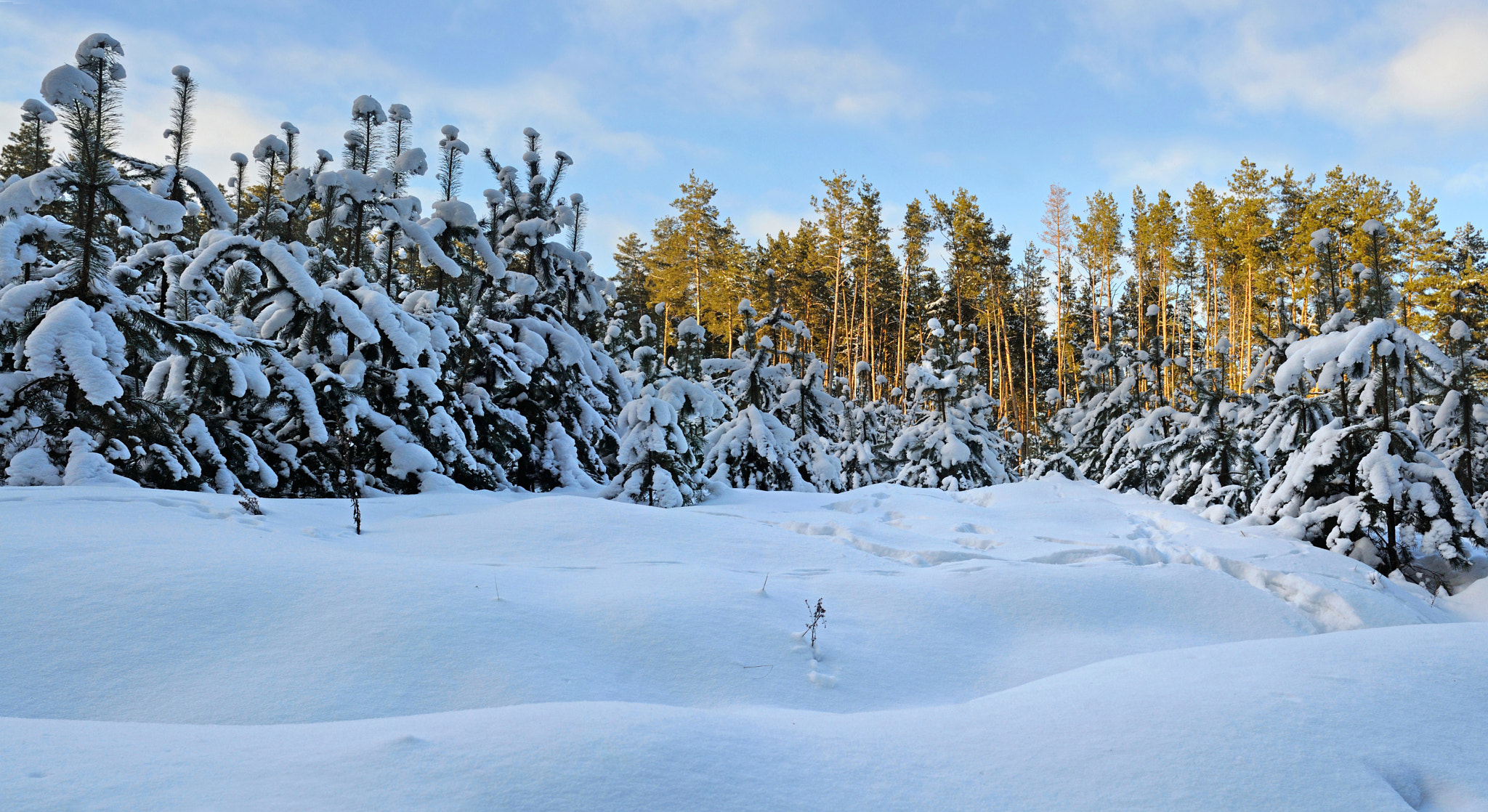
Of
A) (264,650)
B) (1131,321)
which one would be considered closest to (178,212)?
(264,650)

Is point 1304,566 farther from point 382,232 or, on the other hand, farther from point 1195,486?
point 382,232

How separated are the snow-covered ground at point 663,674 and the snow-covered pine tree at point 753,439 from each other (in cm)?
585

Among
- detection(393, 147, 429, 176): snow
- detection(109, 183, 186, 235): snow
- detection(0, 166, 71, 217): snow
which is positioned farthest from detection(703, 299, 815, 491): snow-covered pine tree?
detection(0, 166, 71, 217): snow

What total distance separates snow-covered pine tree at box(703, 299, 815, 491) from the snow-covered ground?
19.2 feet

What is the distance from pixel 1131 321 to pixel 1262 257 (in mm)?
11092

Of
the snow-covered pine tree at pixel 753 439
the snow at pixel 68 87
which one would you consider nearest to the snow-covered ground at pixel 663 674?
the snow at pixel 68 87

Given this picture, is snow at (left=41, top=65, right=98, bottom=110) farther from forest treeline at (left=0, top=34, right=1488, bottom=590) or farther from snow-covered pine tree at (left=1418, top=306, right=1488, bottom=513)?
snow-covered pine tree at (left=1418, top=306, right=1488, bottom=513)

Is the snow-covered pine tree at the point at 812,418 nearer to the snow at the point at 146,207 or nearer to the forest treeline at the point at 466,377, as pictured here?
the forest treeline at the point at 466,377

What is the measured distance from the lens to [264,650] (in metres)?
2.67

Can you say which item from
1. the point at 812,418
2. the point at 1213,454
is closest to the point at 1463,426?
the point at 1213,454

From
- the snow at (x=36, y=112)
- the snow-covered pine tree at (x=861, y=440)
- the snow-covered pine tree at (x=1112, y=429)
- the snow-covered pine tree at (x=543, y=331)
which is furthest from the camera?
the snow-covered pine tree at (x=861, y=440)

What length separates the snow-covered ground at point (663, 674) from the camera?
172cm

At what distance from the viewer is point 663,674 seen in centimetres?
291

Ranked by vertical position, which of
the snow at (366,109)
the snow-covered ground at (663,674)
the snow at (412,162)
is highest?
the snow at (366,109)
